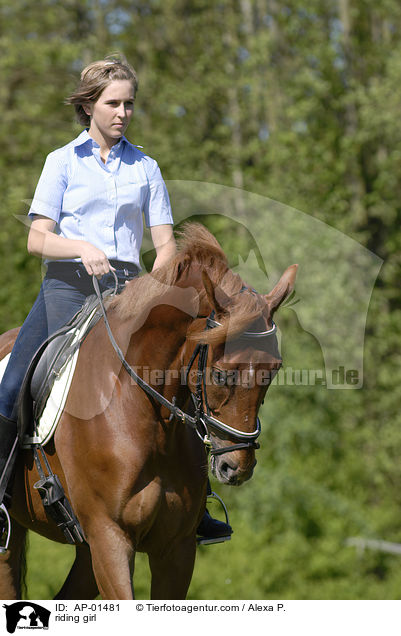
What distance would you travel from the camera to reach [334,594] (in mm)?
15016

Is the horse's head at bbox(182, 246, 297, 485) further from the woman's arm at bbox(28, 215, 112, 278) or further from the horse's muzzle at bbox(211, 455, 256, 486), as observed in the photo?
the woman's arm at bbox(28, 215, 112, 278)

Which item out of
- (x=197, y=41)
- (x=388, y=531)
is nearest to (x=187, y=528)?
(x=388, y=531)

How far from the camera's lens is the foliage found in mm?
15734

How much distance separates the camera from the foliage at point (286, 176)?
15.7 meters

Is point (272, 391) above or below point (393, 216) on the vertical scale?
below

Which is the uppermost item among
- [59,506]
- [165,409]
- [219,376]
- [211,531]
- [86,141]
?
[86,141]

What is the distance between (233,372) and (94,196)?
1.44 meters

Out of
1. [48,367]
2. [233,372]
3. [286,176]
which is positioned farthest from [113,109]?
[286,176]

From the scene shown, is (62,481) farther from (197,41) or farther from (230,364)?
(197,41)

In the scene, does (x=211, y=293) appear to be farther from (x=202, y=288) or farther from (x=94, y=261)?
(x=94, y=261)

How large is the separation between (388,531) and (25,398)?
14.0 meters

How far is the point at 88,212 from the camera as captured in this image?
181 inches
